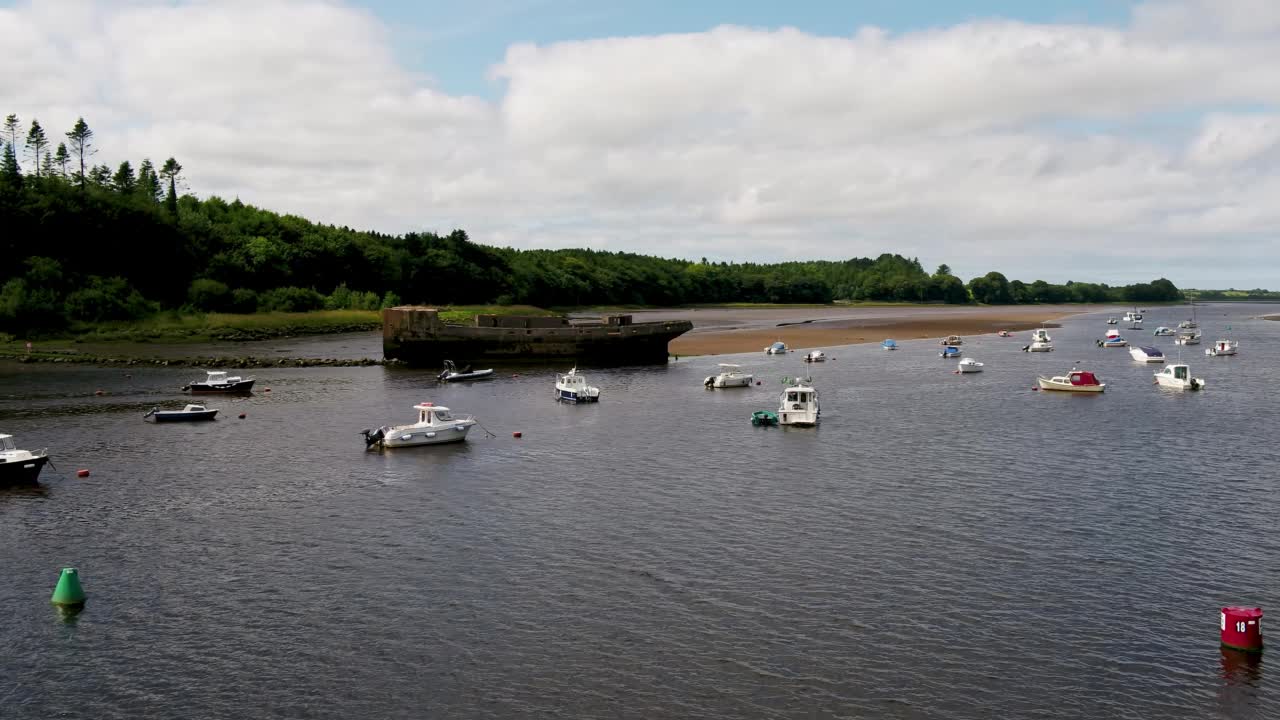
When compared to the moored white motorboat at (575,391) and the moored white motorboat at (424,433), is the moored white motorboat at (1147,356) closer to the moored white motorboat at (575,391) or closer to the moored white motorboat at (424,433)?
the moored white motorboat at (575,391)

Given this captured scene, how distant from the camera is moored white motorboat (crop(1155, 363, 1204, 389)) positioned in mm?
106750

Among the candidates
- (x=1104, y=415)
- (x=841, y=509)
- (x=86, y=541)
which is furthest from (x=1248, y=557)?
(x=86, y=541)

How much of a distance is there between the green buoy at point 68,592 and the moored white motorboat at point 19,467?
24.9 meters

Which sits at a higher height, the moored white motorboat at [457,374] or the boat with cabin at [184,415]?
the moored white motorboat at [457,374]

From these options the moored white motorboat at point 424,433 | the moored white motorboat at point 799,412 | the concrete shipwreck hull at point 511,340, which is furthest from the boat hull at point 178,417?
the moored white motorboat at point 799,412

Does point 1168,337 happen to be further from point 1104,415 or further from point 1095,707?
point 1095,707

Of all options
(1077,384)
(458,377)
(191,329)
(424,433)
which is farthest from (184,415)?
(191,329)

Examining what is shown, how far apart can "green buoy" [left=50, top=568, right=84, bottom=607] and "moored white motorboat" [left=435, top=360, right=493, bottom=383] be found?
77.0m

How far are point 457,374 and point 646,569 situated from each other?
7775cm

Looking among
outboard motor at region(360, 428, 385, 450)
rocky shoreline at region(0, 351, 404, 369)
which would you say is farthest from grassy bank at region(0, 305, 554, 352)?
outboard motor at region(360, 428, 385, 450)

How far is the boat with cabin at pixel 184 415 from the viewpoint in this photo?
85.4m

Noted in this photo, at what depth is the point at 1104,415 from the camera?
88.9 metres

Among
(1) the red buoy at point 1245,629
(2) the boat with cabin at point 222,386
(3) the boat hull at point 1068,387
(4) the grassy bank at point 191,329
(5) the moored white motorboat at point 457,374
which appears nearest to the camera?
(1) the red buoy at point 1245,629

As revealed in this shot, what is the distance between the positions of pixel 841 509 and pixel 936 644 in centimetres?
1916
